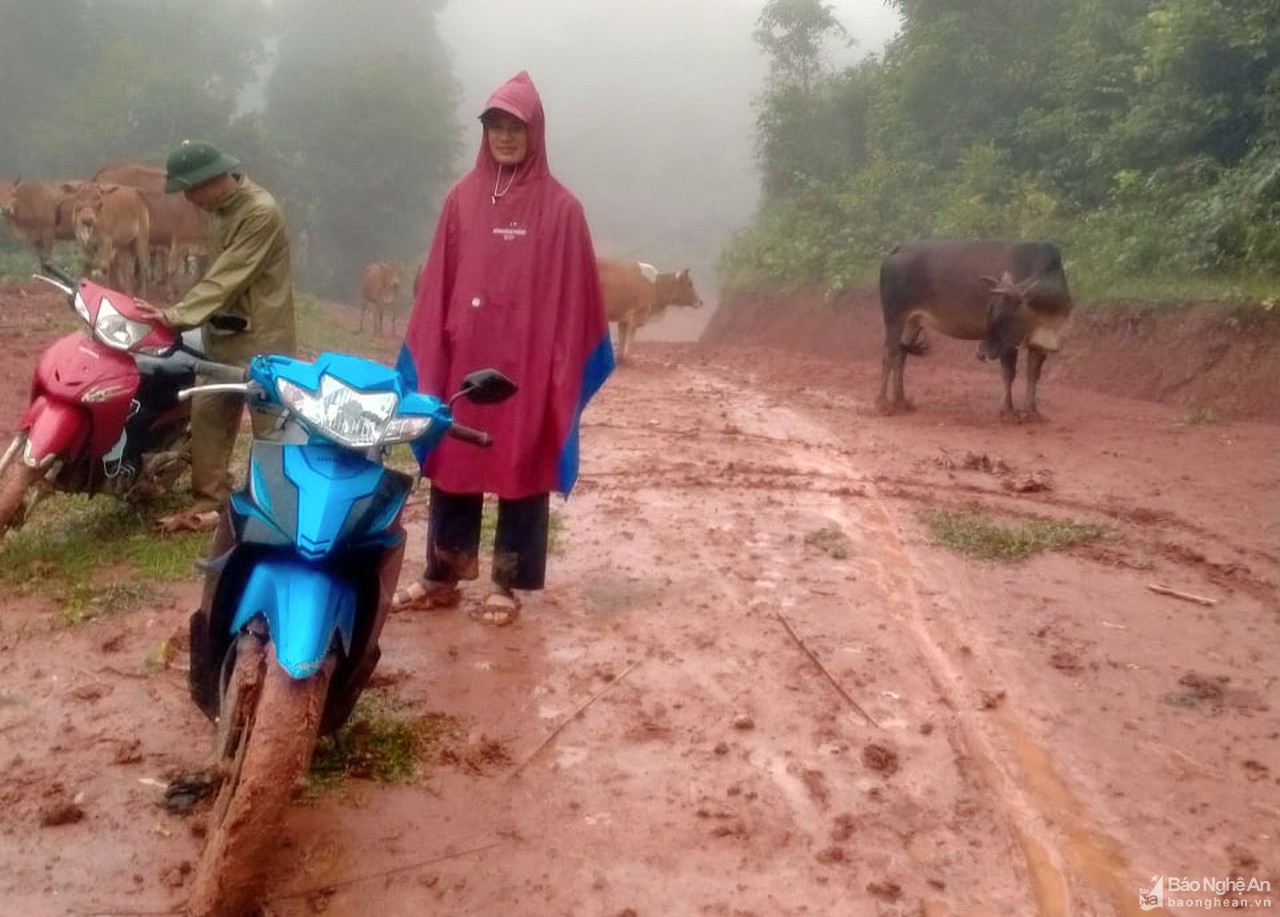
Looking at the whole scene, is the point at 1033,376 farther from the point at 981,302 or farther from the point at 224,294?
the point at 224,294

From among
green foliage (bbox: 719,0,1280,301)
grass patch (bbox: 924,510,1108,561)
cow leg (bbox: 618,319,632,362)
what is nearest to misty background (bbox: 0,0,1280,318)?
green foliage (bbox: 719,0,1280,301)

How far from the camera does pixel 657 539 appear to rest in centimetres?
622

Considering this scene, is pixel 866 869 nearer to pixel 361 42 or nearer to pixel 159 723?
pixel 159 723

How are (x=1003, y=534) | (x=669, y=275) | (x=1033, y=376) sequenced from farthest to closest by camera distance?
(x=669, y=275) < (x=1033, y=376) < (x=1003, y=534)

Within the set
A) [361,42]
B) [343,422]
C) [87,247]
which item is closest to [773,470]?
[343,422]

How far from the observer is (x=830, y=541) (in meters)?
6.22

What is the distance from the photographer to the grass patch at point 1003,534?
612 centimetres

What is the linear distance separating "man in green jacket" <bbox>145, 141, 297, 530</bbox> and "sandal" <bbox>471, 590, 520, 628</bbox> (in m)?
1.41

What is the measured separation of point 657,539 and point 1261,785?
3.24 meters

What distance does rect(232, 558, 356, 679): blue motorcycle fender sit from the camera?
2846 mm

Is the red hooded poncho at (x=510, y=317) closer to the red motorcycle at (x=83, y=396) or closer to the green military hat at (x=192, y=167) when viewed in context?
the red motorcycle at (x=83, y=396)

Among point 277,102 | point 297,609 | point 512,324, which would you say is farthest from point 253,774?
point 277,102

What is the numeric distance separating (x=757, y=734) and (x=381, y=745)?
1203 mm

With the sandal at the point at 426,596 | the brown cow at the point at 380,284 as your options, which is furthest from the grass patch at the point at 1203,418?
the brown cow at the point at 380,284
